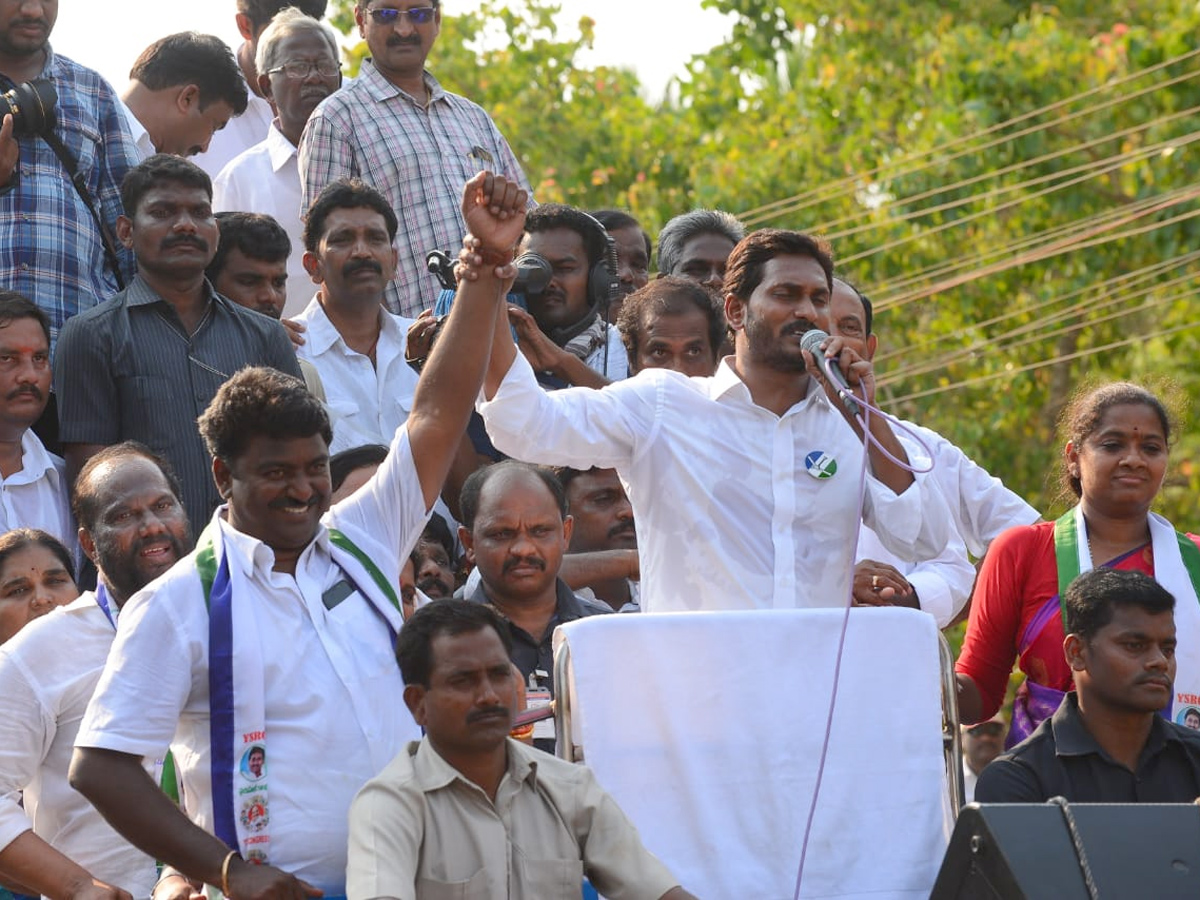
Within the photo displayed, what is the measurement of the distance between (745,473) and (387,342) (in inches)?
97.0

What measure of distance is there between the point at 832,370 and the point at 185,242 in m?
2.70

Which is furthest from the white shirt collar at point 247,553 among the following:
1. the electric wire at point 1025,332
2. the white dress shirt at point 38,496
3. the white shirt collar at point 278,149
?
the electric wire at point 1025,332

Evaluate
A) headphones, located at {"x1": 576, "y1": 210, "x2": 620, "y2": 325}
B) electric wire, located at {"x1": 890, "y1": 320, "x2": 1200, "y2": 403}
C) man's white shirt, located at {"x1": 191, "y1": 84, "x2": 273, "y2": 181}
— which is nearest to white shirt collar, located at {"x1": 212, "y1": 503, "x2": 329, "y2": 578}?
headphones, located at {"x1": 576, "y1": 210, "x2": 620, "y2": 325}

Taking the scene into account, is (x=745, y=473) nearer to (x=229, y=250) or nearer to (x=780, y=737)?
(x=780, y=737)

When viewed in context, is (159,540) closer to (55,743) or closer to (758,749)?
(55,743)

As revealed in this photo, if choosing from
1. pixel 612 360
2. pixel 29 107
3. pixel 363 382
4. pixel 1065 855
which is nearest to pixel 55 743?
pixel 363 382

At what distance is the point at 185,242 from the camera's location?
23.7 feet

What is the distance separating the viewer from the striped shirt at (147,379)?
6.88 m

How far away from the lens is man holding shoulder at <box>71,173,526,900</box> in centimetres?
463

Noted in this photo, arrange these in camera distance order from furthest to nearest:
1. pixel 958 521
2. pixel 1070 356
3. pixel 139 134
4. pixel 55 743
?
pixel 1070 356 < pixel 139 134 < pixel 958 521 < pixel 55 743

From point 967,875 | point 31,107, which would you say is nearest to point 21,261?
point 31,107

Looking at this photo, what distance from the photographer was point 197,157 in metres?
9.91

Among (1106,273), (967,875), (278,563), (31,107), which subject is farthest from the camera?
(1106,273)

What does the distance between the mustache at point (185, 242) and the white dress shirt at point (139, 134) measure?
2.54 ft
